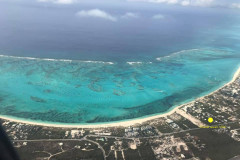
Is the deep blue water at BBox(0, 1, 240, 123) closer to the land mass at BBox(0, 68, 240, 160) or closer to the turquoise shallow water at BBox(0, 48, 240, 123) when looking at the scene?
the turquoise shallow water at BBox(0, 48, 240, 123)

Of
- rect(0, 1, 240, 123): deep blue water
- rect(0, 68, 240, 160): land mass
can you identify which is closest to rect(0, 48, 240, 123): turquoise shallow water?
rect(0, 1, 240, 123): deep blue water

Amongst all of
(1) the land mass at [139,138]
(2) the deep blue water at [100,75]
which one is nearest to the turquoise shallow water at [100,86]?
(2) the deep blue water at [100,75]

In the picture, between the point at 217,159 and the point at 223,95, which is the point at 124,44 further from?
the point at 217,159

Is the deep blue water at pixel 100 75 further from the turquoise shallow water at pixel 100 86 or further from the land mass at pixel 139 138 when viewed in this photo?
the land mass at pixel 139 138

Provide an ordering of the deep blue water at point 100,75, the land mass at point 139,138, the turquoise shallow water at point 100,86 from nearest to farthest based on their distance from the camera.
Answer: the land mass at point 139,138
the turquoise shallow water at point 100,86
the deep blue water at point 100,75

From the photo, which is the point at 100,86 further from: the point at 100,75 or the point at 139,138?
the point at 139,138
